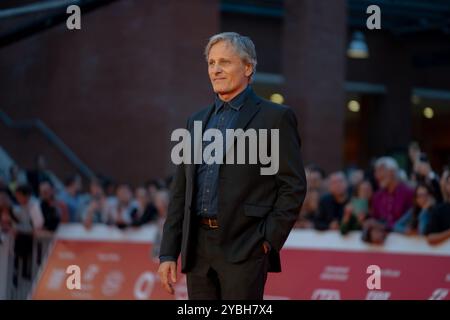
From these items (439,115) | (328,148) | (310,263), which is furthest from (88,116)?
(439,115)

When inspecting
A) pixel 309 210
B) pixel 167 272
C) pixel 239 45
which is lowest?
pixel 309 210

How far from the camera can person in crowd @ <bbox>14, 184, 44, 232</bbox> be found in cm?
1195

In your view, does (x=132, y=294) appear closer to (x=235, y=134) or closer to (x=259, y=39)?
(x=235, y=134)

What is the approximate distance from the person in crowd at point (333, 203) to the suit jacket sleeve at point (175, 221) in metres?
5.16

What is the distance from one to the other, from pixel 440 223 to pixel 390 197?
1.20 metres

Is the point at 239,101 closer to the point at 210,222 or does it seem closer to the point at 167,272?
the point at 210,222

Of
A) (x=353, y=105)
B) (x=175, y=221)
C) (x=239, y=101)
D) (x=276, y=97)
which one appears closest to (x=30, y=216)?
(x=175, y=221)

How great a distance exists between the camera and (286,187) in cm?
507

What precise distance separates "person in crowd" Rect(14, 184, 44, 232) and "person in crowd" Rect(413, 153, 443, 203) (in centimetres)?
453

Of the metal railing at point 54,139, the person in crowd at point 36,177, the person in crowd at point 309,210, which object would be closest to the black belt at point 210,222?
the person in crowd at point 309,210

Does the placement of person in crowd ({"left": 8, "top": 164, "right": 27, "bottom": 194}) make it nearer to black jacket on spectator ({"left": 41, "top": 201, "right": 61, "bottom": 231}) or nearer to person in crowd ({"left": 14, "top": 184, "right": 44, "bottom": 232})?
person in crowd ({"left": 14, "top": 184, "right": 44, "bottom": 232})

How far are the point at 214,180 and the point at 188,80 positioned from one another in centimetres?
1193

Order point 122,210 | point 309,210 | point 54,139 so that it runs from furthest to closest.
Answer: point 54,139 < point 122,210 < point 309,210

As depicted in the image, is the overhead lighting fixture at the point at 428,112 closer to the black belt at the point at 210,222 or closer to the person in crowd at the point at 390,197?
the person in crowd at the point at 390,197
